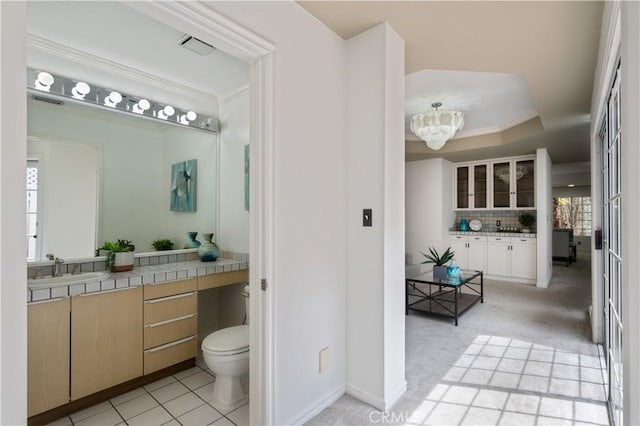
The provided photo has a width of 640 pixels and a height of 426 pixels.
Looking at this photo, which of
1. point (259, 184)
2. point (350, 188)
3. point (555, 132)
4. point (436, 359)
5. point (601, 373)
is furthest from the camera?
point (555, 132)

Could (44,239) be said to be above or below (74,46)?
below

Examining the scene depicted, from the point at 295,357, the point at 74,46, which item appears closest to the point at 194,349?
the point at 295,357

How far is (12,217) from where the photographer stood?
26.2 inches

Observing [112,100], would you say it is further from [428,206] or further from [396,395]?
[428,206]

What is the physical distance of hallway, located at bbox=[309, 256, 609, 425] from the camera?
1.82 meters

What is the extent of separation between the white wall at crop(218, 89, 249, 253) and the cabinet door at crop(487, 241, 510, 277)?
484cm

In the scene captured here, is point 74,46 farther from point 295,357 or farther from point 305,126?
point 295,357

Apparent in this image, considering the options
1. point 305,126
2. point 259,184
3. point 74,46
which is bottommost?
point 259,184

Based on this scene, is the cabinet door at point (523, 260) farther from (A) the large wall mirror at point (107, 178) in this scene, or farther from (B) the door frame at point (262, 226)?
(B) the door frame at point (262, 226)

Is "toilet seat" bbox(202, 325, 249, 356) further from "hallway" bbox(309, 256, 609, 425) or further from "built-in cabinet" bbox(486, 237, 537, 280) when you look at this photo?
"built-in cabinet" bbox(486, 237, 537, 280)

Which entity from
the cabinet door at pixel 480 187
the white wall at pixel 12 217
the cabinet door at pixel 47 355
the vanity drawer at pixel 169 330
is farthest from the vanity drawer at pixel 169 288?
the cabinet door at pixel 480 187

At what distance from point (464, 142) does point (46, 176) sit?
210 inches

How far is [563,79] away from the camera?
263 centimetres

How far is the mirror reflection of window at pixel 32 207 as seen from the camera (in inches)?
80.6
